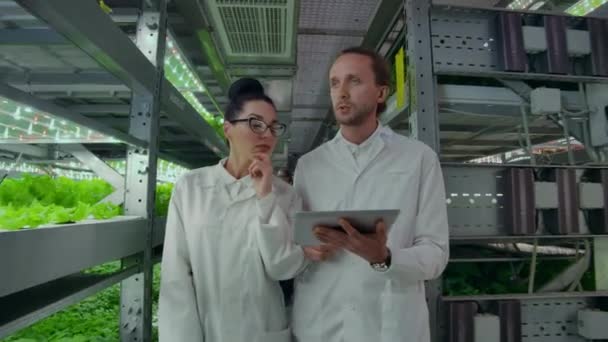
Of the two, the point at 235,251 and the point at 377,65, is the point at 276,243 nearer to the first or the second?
the point at 235,251

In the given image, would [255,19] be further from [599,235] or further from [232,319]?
[599,235]

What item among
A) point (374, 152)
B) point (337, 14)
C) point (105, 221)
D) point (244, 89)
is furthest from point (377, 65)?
point (337, 14)

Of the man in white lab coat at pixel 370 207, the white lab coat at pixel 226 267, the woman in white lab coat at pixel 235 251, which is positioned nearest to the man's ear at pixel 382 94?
the man in white lab coat at pixel 370 207

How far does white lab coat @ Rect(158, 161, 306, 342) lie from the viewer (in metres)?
1.20

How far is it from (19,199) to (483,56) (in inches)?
83.1

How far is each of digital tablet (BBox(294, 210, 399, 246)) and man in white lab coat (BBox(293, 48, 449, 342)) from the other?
0.14m

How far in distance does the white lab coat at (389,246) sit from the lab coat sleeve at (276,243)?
117mm

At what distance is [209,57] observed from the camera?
2.60m

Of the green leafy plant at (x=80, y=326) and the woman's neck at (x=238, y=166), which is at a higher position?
the woman's neck at (x=238, y=166)

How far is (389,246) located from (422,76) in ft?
3.18

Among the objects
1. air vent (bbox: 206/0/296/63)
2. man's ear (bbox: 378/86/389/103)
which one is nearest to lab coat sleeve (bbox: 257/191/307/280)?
man's ear (bbox: 378/86/389/103)

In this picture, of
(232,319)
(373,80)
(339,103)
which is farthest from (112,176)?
(373,80)

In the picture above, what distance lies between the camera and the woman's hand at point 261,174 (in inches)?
48.5

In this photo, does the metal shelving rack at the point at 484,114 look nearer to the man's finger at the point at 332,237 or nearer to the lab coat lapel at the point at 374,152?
the lab coat lapel at the point at 374,152
